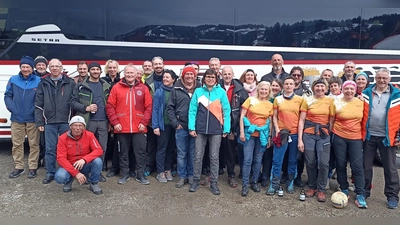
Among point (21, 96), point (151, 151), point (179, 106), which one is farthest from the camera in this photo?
point (151, 151)

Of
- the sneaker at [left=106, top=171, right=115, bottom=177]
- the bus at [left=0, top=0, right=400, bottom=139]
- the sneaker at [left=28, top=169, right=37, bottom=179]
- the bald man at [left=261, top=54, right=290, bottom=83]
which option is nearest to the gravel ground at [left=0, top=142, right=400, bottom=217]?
the sneaker at [left=28, top=169, right=37, bottom=179]

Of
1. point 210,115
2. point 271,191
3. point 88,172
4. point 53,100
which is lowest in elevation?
point 271,191

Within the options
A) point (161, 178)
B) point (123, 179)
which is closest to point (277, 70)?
point (161, 178)

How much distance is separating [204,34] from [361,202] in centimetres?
362

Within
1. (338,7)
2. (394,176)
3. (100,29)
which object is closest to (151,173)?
(100,29)

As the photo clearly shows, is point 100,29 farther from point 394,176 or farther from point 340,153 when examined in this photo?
point 394,176

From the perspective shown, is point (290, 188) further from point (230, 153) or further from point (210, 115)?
point (210, 115)

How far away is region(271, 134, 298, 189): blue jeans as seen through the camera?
4.38 metres

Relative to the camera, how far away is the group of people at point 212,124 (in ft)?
13.6

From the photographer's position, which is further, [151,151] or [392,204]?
[151,151]

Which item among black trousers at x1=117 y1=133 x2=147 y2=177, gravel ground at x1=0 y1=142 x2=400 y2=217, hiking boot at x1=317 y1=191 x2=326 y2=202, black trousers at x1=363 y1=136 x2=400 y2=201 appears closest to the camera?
gravel ground at x1=0 y1=142 x2=400 y2=217

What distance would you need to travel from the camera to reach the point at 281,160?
4.42 metres

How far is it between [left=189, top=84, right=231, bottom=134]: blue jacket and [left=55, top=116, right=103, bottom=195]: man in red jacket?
133 centimetres

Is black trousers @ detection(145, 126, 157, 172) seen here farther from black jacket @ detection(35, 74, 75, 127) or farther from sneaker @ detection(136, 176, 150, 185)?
black jacket @ detection(35, 74, 75, 127)
